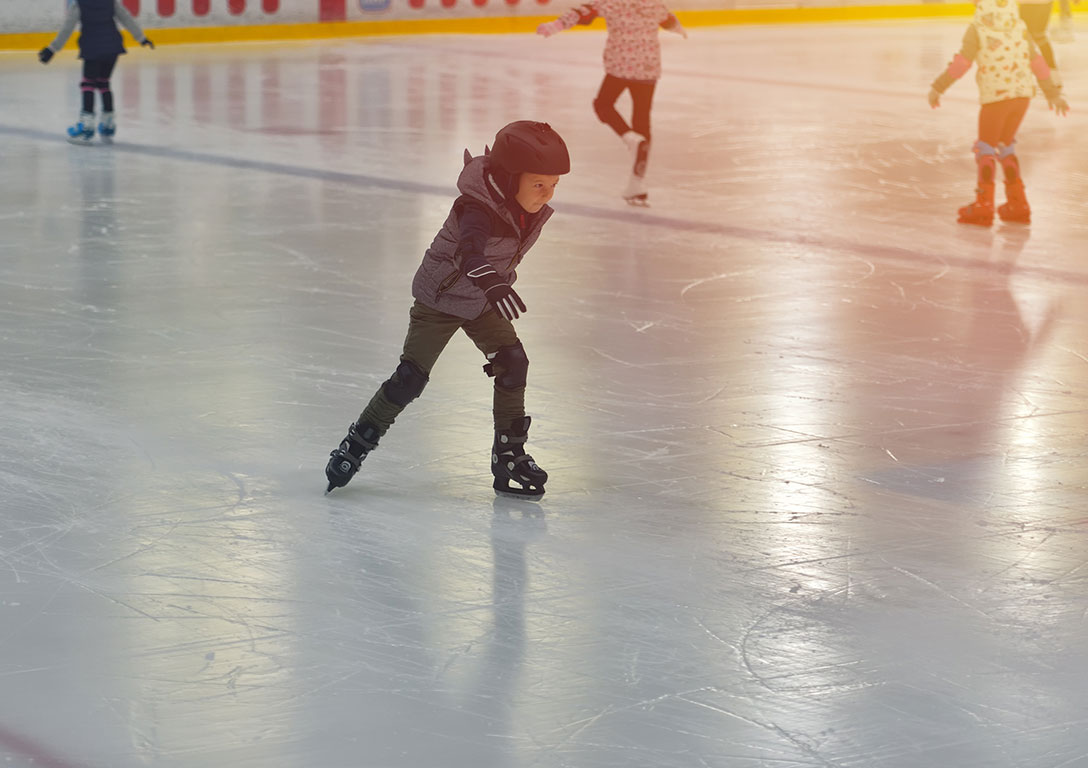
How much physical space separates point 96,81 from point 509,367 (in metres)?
7.17

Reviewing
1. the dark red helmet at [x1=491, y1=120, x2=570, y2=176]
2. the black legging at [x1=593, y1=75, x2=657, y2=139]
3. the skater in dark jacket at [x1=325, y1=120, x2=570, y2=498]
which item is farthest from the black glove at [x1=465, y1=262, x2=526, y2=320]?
the black legging at [x1=593, y1=75, x2=657, y2=139]

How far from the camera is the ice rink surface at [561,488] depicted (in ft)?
10.2

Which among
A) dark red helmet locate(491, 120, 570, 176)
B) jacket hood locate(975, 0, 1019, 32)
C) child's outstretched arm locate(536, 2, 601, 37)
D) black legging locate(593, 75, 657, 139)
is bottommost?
black legging locate(593, 75, 657, 139)

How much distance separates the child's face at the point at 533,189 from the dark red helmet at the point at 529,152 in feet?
0.07

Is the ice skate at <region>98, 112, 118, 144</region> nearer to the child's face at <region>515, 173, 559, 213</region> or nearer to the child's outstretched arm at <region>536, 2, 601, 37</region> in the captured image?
the child's outstretched arm at <region>536, 2, 601, 37</region>

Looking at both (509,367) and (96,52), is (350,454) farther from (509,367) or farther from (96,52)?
(96,52)

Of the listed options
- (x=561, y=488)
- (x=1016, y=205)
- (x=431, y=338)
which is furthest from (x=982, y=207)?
(x=431, y=338)

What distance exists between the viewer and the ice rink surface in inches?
122

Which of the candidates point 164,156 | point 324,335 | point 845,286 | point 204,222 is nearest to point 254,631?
point 324,335

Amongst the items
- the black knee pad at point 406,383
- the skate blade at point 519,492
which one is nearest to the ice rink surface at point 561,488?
the skate blade at point 519,492

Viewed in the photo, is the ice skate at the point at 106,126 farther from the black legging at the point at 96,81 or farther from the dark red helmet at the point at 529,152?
the dark red helmet at the point at 529,152

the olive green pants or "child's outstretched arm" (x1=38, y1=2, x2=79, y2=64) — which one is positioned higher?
"child's outstretched arm" (x1=38, y1=2, x2=79, y2=64)

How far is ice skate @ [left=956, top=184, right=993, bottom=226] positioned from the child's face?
523 cm

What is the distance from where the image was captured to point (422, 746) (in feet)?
9.70
